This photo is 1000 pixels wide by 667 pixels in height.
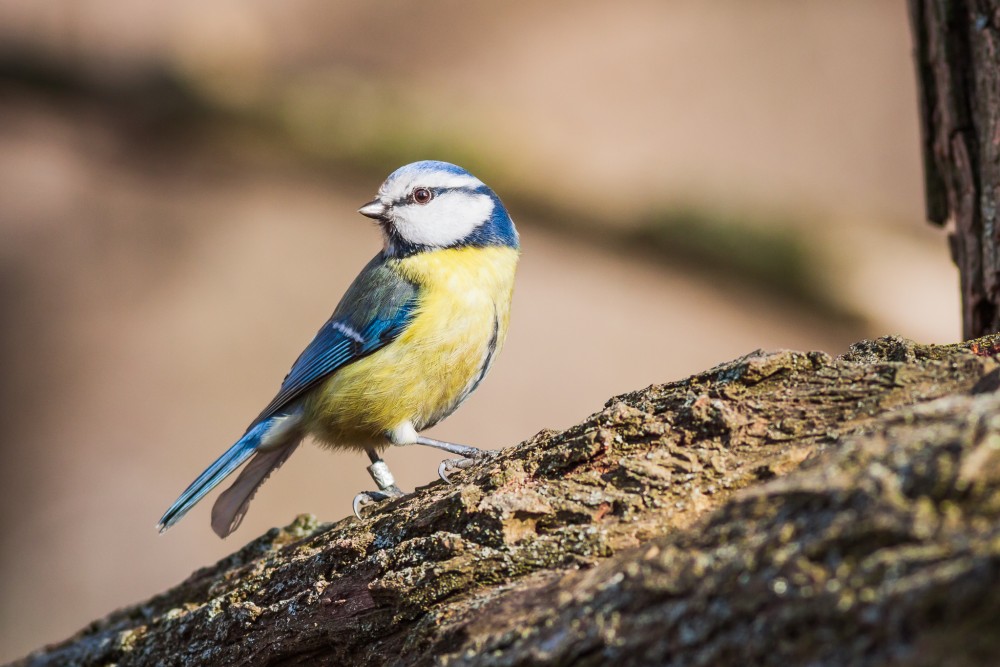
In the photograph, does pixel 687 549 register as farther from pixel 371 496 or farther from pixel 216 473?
pixel 216 473

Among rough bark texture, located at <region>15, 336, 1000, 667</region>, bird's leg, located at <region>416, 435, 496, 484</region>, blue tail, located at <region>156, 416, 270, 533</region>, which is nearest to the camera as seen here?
rough bark texture, located at <region>15, 336, 1000, 667</region>

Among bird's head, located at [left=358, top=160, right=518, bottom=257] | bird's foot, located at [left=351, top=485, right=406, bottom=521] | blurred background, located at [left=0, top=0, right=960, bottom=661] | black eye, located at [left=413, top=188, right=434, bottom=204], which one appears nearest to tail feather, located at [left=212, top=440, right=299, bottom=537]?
bird's foot, located at [left=351, top=485, right=406, bottom=521]

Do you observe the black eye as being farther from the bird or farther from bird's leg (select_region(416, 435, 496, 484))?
bird's leg (select_region(416, 435, 496, 484))

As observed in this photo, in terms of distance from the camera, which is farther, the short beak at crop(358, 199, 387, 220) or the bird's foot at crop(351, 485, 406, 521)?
the short beak at crop(358, 199, 387, 220)

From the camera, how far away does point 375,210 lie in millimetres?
3680

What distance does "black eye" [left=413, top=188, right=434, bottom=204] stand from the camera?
12.2 ft

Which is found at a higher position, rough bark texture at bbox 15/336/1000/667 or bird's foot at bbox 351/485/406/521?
bird's foot at bbox 351/485/406/521

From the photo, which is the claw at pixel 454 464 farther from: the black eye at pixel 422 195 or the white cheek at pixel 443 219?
the black eye at pixel 422 195

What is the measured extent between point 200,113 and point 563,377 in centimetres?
→ 276

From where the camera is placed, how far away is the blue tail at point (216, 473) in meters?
3.14

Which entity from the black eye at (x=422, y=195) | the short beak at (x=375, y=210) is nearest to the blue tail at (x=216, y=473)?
the short beak at (x=375, y=210)

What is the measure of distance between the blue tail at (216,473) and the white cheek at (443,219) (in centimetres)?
83

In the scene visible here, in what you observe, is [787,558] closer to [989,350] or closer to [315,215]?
[989,350]

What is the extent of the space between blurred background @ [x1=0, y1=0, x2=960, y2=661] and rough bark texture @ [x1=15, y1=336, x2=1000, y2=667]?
12.3 feet
